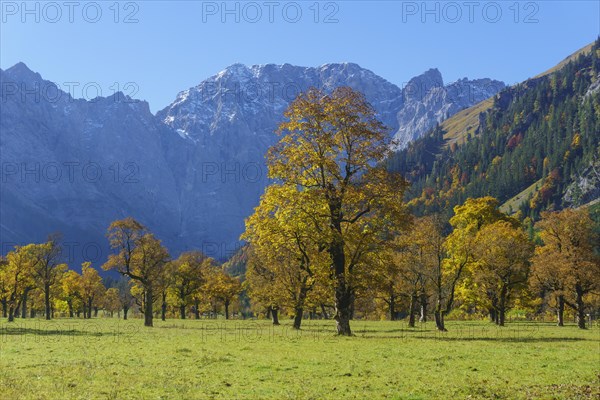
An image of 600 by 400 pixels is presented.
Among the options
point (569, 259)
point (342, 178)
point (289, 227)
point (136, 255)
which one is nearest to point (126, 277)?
point (136, 255)

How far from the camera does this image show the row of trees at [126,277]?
236 feet

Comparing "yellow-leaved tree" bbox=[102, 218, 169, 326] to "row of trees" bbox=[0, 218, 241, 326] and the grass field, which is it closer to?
"row of trees" bbox=[0, 218, 241, 326]

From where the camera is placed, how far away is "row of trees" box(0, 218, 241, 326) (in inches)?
2837

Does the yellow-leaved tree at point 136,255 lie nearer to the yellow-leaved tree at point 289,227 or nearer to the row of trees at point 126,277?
the row of trees at point 126,277

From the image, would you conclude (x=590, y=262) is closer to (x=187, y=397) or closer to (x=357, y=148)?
(x=357, y=148)

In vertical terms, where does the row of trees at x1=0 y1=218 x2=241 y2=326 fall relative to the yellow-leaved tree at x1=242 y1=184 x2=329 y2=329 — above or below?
below

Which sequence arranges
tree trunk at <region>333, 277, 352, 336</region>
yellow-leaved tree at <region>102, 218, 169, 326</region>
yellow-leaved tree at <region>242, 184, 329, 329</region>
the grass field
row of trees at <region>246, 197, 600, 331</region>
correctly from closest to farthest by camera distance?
the grass field < yellow-leaved tree at <region>242, 184, 329, 329</region> < tree trunk at <region>333, 277, 352, 336</region> < row of trees at <region>246, 197, 600, 331</region> < yellow-leaved tree at <region>102, 218, 169, 326</region>

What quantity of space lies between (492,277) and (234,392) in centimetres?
6071

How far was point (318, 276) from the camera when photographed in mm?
40406

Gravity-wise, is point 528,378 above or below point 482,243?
below

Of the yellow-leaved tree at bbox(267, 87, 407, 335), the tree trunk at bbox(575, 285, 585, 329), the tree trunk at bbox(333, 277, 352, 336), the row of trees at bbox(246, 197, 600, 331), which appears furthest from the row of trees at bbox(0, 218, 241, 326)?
the tree trunk at bbox(575, 285, 585, 329)

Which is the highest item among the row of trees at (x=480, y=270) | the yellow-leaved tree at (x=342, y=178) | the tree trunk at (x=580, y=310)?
the yellow-leaved tree at (x=342, y=178)

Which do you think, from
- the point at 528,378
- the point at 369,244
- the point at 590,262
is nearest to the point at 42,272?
the point at 369,244

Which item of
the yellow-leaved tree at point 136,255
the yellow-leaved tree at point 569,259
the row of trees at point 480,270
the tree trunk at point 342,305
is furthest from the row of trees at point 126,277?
the yellow-leaved tree at point 569,259
